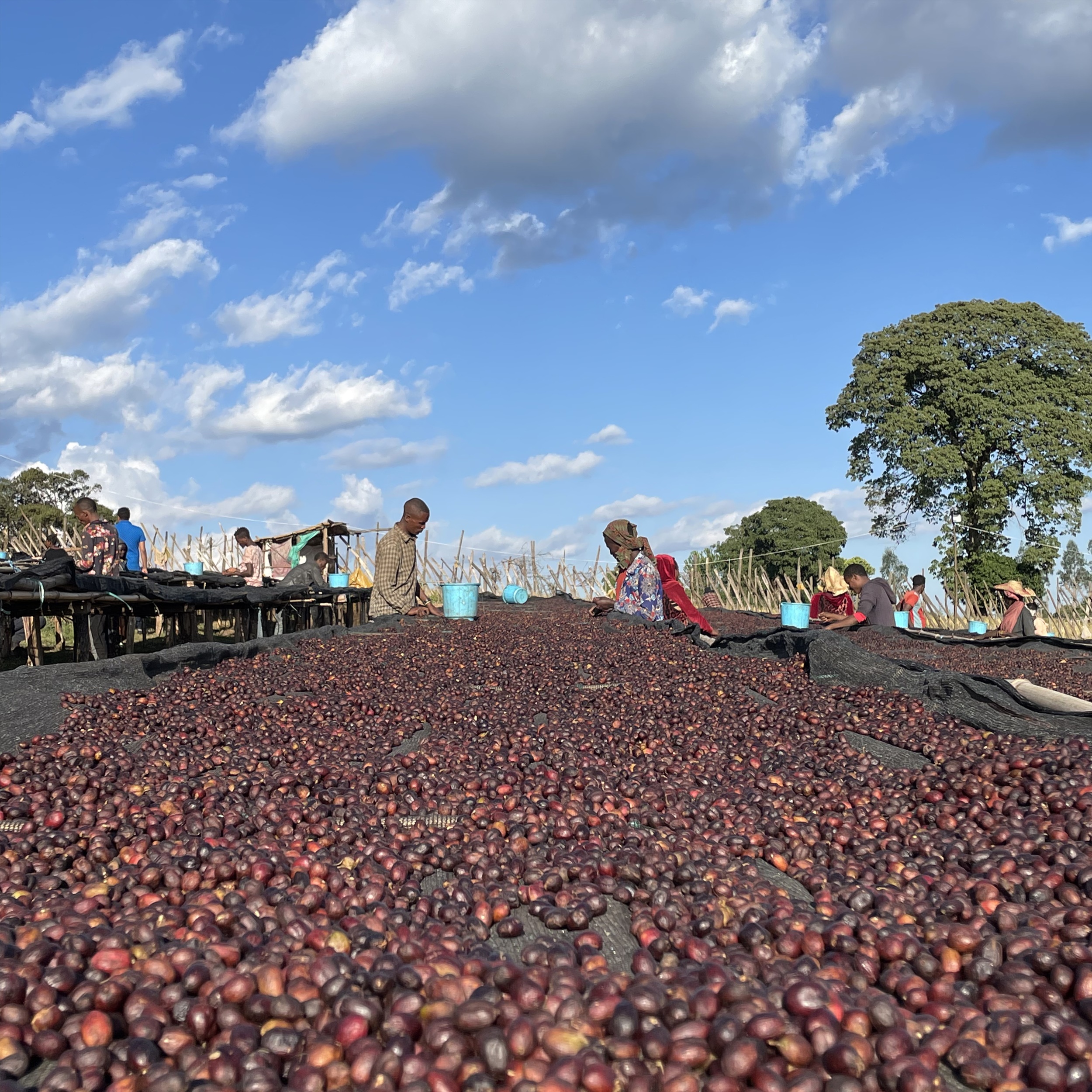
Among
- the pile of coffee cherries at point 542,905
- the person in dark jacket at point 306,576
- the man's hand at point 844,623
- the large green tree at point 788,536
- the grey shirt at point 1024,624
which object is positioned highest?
the large green tree at point 788,536

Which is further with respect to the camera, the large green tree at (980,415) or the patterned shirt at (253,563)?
the large green tree at (980,415)

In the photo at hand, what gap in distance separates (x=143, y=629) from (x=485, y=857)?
39.3 feet

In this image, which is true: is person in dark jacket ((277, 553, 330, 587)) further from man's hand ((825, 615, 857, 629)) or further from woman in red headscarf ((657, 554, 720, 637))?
man's hand ((825, 615, 857, 629))

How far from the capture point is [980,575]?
25781 mm

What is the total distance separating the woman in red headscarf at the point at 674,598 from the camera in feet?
32.6

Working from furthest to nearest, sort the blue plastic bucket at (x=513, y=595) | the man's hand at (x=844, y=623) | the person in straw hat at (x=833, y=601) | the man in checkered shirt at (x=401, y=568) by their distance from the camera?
the blue plastic bucket at (x=513, y=595) < the person in straw hat at (x=833, y=601) < the man's hand at (x=844, y=623) < the man in checkered shirt at (x=401, y=568)

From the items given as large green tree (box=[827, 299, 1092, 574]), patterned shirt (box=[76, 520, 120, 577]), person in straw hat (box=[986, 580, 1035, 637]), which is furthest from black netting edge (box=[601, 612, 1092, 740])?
large green tree (box=[827, 299, 1092, 574])

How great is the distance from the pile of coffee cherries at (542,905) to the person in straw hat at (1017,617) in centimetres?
897

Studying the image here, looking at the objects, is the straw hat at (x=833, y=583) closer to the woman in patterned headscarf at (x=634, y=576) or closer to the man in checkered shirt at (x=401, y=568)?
the woman in patterned headscarf at (x=634, y=576)

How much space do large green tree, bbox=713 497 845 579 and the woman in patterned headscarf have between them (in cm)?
2786

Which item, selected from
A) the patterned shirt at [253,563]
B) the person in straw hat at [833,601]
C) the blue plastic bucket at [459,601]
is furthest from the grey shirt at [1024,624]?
the patterned shirt at [253,563]

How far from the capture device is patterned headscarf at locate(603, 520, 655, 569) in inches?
400

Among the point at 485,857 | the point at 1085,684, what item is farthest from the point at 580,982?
the point at 1085,684

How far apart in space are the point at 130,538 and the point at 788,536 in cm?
3249
